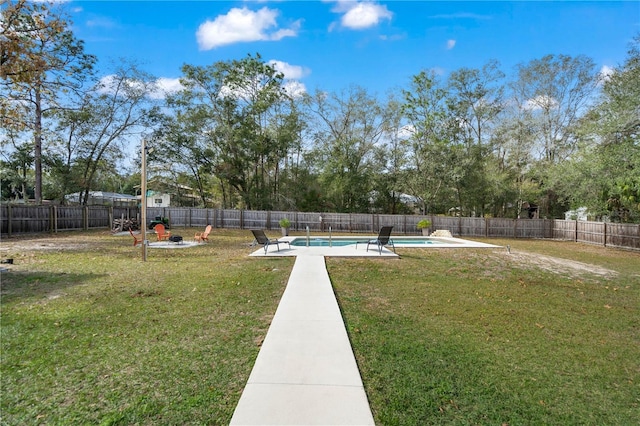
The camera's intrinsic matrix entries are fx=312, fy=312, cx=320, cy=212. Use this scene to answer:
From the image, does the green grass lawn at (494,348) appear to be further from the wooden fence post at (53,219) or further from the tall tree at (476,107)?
the tall tree at (476,107)

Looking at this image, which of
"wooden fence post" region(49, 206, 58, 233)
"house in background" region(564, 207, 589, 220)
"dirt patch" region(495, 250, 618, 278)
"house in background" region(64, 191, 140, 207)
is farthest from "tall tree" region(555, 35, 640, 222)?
"house in background" region(64, 191, 140, 207)

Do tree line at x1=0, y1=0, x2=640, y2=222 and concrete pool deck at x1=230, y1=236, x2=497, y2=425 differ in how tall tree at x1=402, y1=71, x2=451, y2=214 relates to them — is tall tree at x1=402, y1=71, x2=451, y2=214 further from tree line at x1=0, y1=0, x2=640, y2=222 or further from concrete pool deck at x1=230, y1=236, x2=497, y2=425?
concrete pool deck at x1=230, y1=236, x2=497, y2=425

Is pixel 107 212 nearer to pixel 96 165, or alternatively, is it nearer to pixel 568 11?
pixel 96 165

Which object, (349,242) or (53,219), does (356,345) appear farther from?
(53,219)

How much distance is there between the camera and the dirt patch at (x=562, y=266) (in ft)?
26.2

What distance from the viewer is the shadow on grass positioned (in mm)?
5062

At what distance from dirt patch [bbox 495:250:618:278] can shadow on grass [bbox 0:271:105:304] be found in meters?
10.8

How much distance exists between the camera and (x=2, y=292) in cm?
518

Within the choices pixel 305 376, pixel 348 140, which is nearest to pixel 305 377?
pixel 305 376

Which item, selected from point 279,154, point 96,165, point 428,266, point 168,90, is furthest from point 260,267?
point 168,90

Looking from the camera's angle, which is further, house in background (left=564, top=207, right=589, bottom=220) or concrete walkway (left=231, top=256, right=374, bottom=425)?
house in background (left=564, top=207, right=589, bottom=220)

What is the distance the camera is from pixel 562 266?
8836 mm

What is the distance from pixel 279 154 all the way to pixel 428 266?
18678mm

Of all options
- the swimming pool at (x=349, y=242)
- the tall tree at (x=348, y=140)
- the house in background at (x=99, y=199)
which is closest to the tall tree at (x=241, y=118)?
the tall tree at (x=348, y=140)
